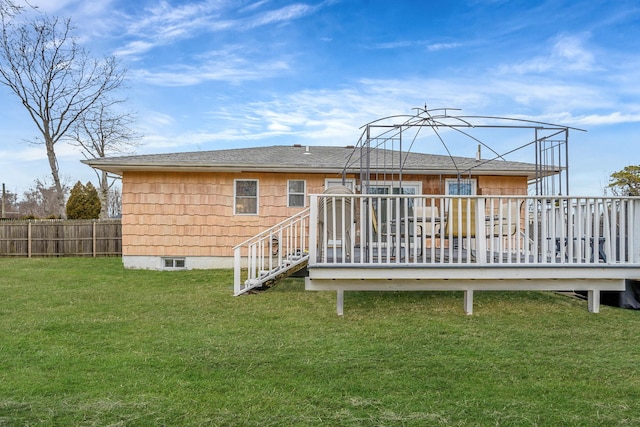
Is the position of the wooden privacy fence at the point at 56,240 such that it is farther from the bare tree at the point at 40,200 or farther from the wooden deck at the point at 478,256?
the bare tree at the point at 40,200

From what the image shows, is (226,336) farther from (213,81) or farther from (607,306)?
(213,81)

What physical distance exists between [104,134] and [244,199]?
50.0 ft

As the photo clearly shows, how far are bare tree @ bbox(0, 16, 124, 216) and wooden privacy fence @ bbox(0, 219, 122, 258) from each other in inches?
157

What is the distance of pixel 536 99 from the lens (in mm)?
12664

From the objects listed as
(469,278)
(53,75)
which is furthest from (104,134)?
(469,278)

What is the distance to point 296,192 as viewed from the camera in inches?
427

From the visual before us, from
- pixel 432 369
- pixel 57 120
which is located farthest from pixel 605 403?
pixel 57 120

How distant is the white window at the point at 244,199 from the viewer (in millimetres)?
10797

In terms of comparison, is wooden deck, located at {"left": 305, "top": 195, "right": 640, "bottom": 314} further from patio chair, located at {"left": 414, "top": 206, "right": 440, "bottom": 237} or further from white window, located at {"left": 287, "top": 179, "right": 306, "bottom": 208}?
white window, located at {"left": 287, "top": 179, "right": 306, "bottom": 208}

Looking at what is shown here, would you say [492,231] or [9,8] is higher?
[9,8]

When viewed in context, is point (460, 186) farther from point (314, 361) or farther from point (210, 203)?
point (314, 361)

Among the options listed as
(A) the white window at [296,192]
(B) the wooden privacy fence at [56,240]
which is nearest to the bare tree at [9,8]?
(A) the white window at [296,192]

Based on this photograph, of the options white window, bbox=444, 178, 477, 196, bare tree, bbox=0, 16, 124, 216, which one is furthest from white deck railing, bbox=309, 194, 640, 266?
bare tree, bbox=0, 16, 124, 216

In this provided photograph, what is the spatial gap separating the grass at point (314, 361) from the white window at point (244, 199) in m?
3.76
